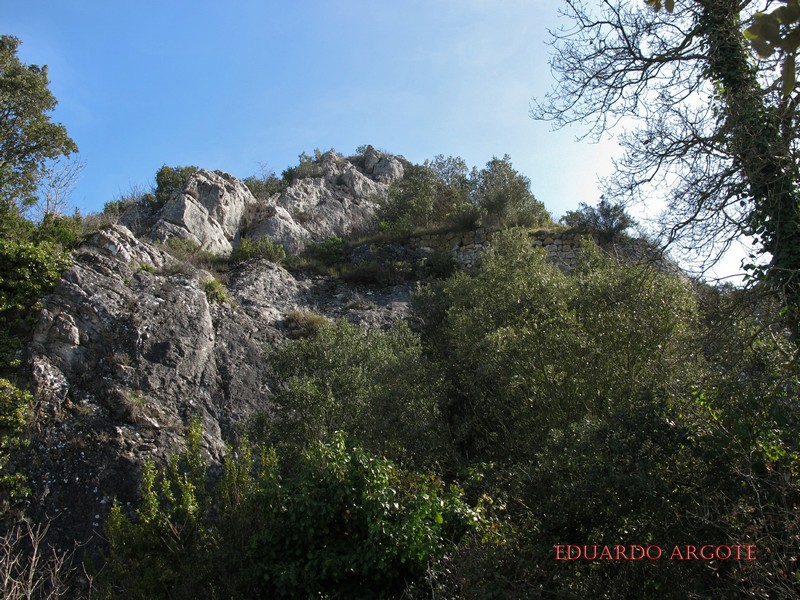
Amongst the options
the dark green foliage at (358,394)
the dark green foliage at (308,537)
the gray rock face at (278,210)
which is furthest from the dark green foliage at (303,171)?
the dark green foliage at (308,537)

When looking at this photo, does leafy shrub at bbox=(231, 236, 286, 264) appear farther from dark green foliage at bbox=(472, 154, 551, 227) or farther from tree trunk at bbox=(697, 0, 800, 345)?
tree trunk at bbox=(697, 0, 800, 345)

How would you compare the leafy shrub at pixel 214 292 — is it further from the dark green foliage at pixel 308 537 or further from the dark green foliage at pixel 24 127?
the dark green foliage at pixel 308 537

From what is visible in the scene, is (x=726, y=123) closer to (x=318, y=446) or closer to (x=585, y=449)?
(x=585, y=449)

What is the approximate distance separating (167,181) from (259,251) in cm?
845

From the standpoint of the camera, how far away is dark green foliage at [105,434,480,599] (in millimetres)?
6914

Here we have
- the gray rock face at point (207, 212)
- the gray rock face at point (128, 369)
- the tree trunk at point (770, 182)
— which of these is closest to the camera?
the tree trunk at point (770, 182)

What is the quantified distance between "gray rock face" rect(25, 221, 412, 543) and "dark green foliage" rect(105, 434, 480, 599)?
300cm

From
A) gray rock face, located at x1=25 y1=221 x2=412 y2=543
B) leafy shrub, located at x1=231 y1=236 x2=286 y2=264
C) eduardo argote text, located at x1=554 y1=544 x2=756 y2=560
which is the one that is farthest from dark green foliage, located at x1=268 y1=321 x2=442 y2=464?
leafy shrub, located at x1=231 y1=236 x2=286 y2=264

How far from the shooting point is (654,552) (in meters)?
5.58

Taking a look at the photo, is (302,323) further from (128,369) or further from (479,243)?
(479,243)

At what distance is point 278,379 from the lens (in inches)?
504

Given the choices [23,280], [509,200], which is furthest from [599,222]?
[23,280]

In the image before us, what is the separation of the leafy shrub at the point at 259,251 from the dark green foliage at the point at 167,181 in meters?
5.94

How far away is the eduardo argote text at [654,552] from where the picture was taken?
5105 mm
